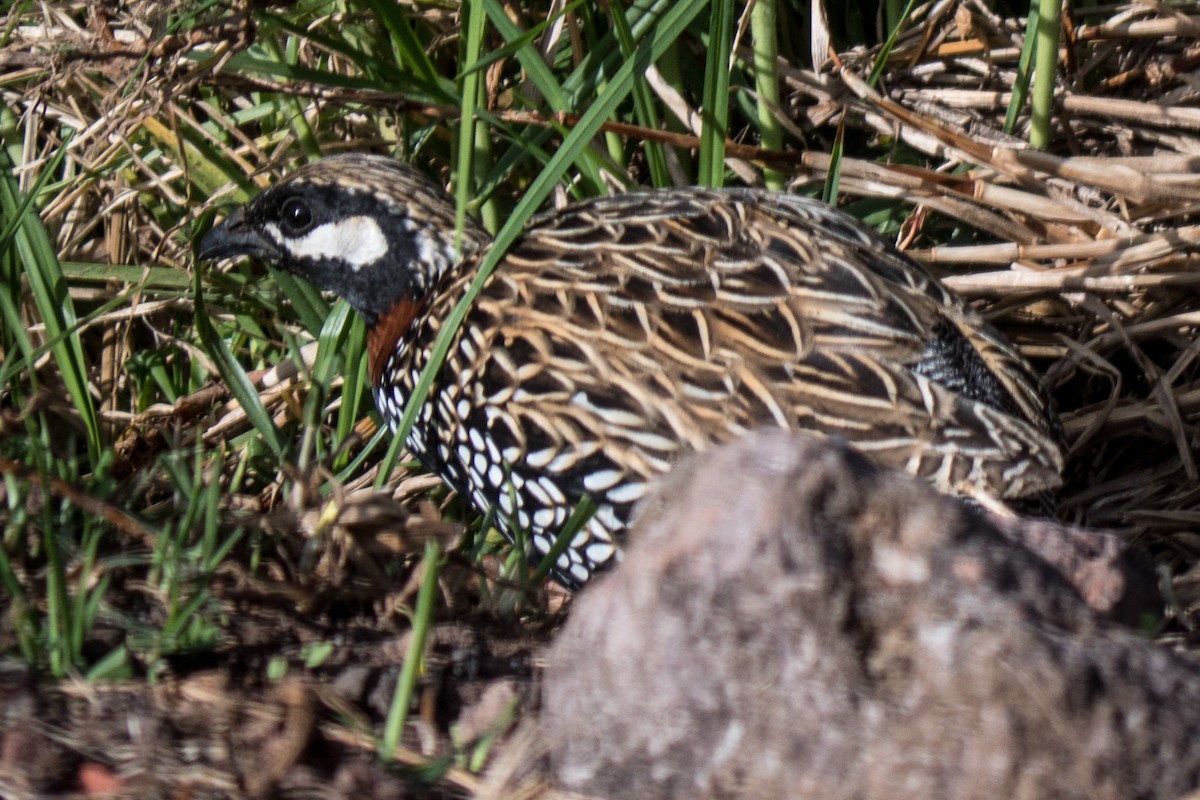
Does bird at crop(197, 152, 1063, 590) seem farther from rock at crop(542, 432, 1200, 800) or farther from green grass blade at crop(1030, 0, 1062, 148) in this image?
rock at crop(542, 432, 1200, 800)

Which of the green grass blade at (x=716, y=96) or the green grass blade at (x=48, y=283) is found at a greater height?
the green grass blade at (x=716, y=96)

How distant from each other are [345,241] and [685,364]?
1.14 metres

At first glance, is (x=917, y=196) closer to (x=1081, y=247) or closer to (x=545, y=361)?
(x=1081, y=247)

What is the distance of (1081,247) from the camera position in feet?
10.7

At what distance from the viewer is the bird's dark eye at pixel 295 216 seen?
3373mm

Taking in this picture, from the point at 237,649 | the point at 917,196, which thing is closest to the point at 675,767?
the point at 237,649

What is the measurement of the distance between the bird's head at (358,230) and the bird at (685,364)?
0.18m

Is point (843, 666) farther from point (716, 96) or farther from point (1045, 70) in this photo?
point (1045, 70)

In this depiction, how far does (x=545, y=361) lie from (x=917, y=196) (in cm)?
115

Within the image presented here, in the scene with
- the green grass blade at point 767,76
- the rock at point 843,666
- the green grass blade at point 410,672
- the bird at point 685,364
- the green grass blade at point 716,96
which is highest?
the green grass blade at point 767,76

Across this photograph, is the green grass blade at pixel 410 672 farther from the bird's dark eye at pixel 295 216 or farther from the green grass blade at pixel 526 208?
the bird's dark eye at pixel 295 216

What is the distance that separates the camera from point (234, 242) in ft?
11.2

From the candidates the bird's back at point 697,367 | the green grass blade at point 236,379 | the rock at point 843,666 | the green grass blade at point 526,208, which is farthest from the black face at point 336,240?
the rock at point 843,666

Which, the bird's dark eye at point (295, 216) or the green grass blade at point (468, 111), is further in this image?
the bird's dark eye at point (295, 216)
